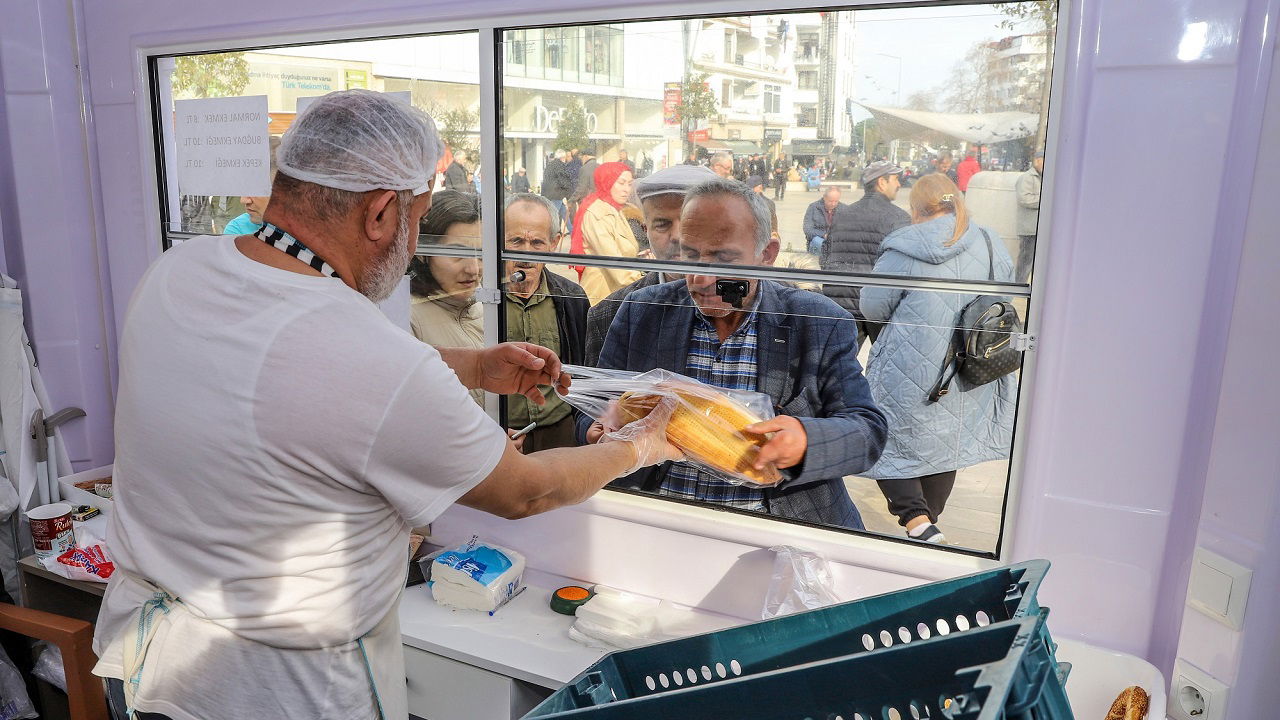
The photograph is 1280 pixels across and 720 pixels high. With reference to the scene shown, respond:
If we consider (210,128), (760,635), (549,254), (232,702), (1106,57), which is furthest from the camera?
(210,128)

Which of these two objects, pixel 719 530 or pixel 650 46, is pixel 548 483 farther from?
pixel 650 46

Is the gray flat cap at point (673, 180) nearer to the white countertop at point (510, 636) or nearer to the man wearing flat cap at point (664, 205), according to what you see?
the man wearing flat cap at point (664, 205)

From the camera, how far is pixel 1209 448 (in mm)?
1629

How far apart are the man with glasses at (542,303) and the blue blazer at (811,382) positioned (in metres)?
0.21

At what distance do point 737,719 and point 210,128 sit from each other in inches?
95.4

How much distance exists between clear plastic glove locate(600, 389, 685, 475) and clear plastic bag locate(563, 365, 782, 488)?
1cm

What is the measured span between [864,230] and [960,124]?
0.28m

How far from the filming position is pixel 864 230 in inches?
72.9

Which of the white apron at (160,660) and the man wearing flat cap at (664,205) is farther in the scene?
the man wearing flat cap at (664,205)

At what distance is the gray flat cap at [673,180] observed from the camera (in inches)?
77.3

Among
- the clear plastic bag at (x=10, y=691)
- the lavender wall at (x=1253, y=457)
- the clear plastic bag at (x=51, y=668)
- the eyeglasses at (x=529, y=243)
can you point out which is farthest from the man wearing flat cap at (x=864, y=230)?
the clear plastic bag at (x=10, y=691)

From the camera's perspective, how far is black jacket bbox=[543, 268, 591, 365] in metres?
2.20

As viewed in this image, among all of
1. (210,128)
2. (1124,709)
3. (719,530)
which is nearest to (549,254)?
(719,530)

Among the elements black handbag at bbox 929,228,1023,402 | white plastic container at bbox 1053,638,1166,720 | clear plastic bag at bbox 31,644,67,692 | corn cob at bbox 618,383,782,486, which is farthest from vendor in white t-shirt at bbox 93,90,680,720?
clear plastic bag at bbox 31,644,67,692
